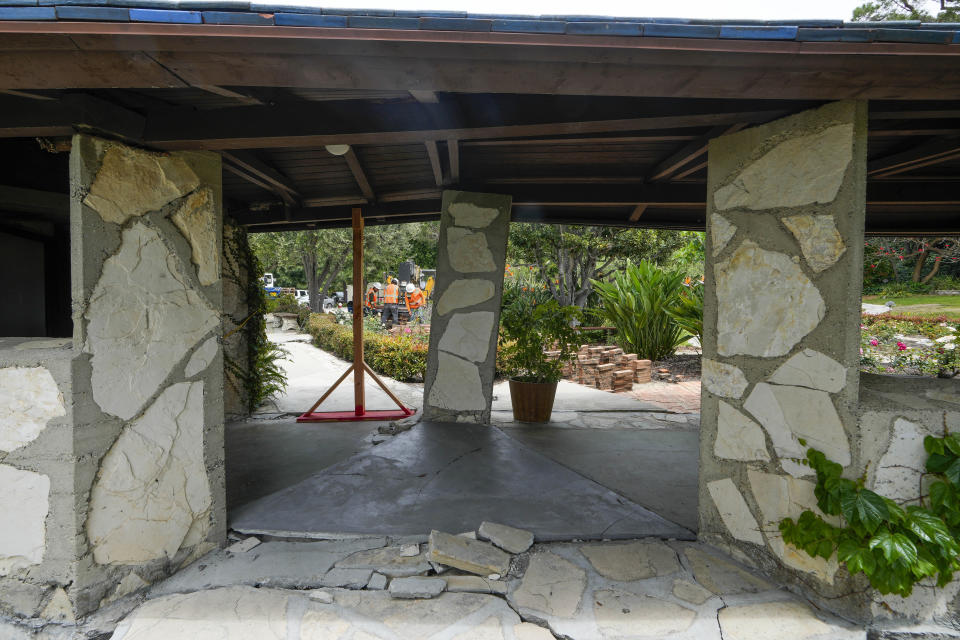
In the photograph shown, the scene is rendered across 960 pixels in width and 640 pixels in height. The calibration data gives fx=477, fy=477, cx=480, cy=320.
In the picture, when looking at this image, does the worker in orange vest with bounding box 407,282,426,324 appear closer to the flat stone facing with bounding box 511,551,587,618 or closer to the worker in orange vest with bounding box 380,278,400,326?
the worker in orange vest with bounding box 380,278,400,326

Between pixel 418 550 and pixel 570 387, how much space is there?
4.28 meters

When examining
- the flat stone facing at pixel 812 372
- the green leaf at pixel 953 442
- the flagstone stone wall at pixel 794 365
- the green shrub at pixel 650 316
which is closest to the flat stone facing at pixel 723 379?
the flagstone stone wall at pixel 794 365

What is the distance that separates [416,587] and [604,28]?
1987mm

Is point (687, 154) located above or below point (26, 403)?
above

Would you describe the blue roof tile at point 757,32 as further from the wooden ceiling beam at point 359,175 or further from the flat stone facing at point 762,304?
the wooden ceiling beam at point 359,175

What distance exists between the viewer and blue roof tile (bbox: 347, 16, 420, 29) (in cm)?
130

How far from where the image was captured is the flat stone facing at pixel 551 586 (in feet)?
5.70

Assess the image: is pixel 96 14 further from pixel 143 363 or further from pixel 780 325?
pixel 780 325

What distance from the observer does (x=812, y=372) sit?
5.75 feet

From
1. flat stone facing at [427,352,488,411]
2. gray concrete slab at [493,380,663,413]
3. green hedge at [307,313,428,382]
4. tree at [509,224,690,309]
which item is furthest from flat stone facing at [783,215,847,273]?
tree at [509,224,690,309]

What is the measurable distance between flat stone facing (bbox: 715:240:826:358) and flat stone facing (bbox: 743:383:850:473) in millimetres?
162

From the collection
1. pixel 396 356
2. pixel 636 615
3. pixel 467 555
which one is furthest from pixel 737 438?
Answer: pixel 396 356

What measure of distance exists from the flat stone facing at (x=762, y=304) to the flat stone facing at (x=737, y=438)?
10.4 inches

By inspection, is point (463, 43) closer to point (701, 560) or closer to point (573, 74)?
point (573, 74)
